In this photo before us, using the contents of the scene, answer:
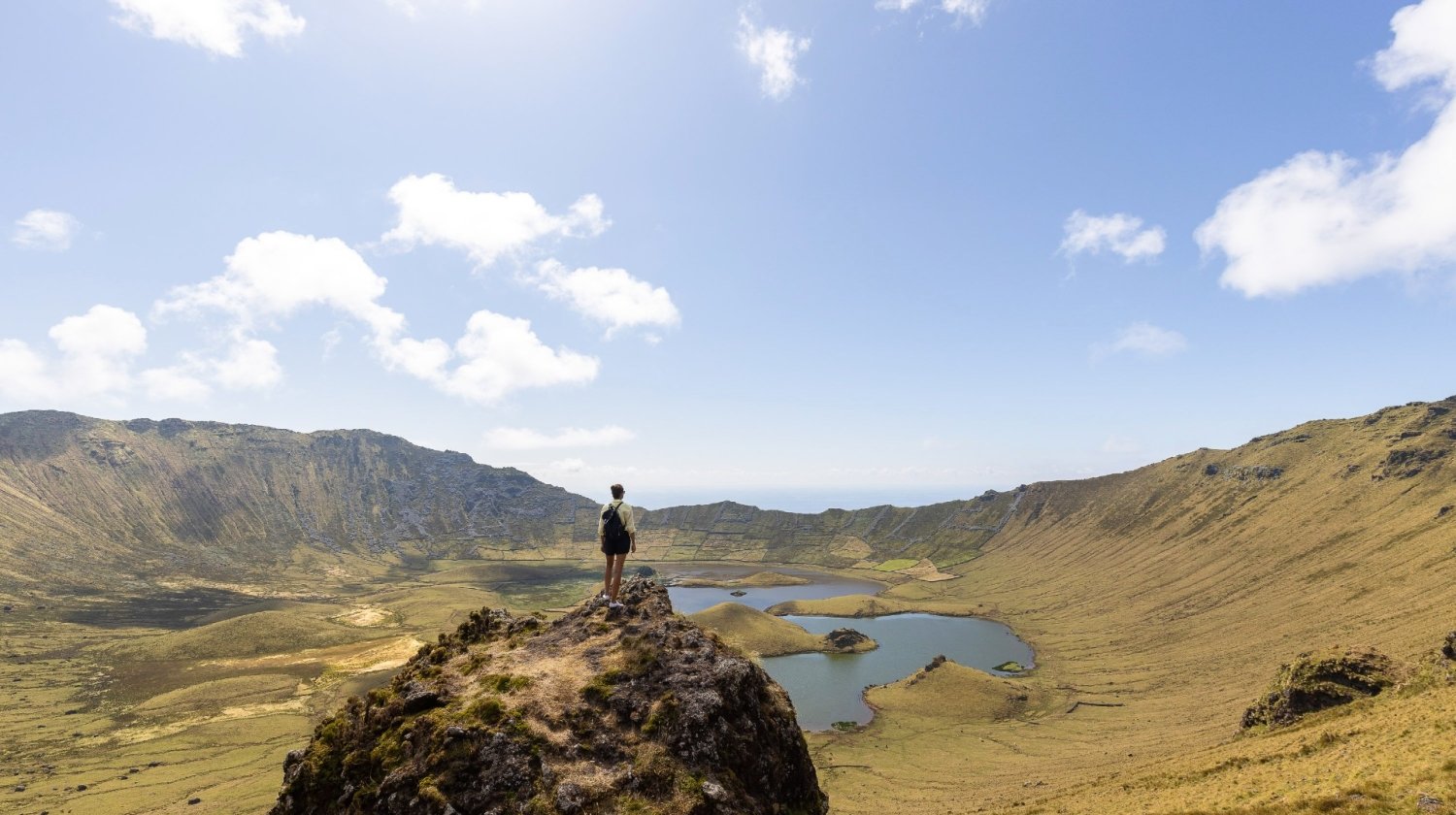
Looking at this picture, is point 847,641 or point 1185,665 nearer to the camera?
point 1185,665

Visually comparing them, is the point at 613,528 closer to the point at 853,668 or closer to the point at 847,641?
the point at 853,668

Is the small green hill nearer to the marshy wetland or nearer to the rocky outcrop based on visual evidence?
the rocky outcrop

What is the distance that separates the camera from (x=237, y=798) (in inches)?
3676

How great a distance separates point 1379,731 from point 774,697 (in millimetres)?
A: 51553

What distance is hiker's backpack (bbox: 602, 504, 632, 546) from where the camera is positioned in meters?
28.9

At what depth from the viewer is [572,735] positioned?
22547 millimetres

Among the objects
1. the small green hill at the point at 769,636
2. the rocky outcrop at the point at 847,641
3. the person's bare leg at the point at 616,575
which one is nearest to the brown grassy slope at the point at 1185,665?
the person's bare leg at the point at 616,575

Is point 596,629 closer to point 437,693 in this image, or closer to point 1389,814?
point 437,693

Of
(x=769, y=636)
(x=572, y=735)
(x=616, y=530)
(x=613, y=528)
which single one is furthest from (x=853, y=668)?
(x=572, y=735)

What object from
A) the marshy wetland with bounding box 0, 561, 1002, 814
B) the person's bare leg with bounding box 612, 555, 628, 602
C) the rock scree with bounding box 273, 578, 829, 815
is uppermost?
the person's bare leg with bounding box 612, 555, 628, 602

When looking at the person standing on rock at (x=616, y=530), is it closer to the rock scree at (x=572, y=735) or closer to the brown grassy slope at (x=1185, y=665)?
the rock scree at (x=572, y=735)

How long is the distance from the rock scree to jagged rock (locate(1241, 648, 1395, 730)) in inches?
3110

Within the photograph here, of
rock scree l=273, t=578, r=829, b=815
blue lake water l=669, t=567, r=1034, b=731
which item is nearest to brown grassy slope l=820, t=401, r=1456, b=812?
blue lake water l=669, t=567, r=1034, b=731

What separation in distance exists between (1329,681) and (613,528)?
91688 mm
